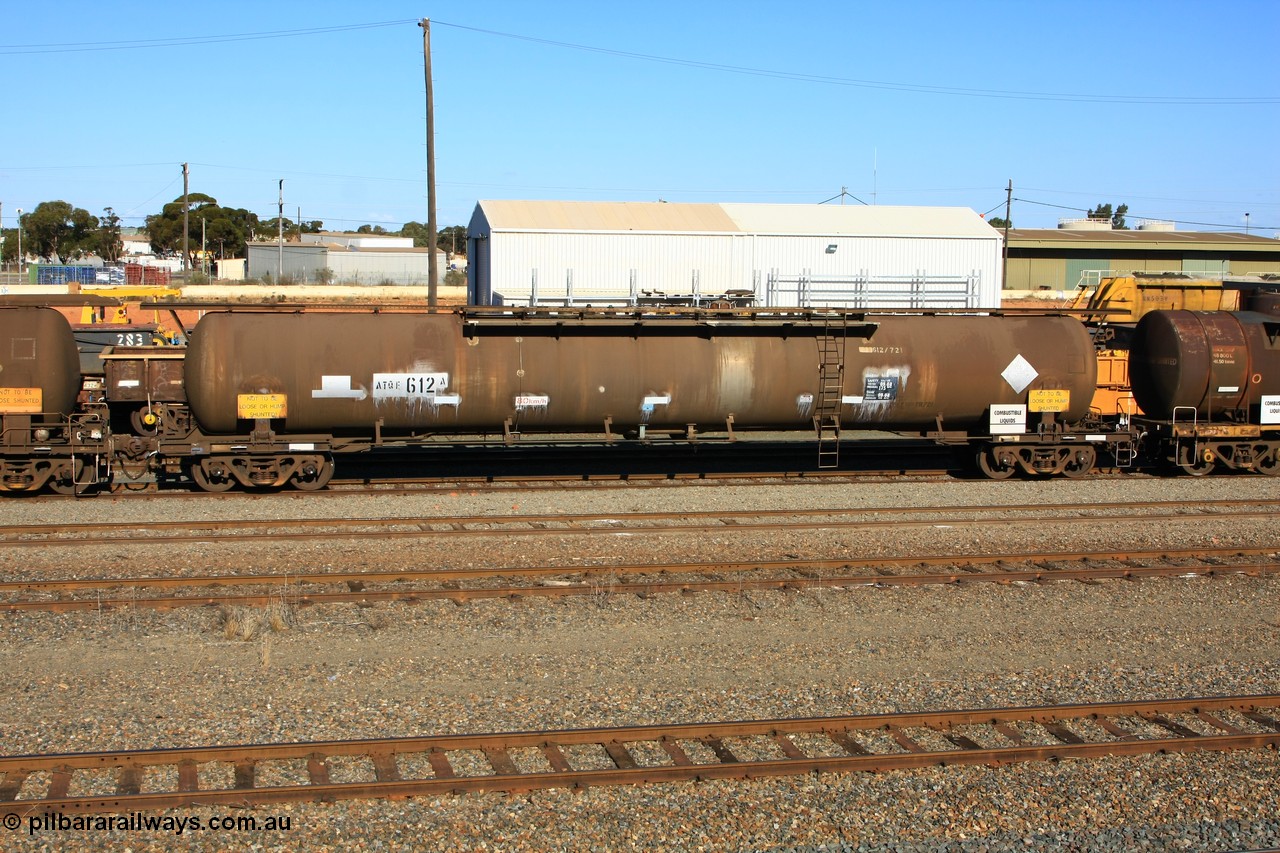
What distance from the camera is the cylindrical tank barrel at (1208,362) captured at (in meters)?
18.7

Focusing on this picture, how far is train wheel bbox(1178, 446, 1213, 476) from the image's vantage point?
1917cm

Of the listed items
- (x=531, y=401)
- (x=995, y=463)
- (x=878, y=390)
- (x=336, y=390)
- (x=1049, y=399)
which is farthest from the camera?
(x=995, y=463)

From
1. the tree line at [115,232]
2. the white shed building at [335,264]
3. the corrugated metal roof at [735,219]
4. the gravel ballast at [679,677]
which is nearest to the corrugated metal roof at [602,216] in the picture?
the corrugated metal roof at [735,219]

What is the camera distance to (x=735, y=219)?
44375 mm

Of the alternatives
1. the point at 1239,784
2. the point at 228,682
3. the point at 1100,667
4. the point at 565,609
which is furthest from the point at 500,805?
the point at 1100,667

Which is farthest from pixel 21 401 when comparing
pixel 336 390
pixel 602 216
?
pixel 602 216

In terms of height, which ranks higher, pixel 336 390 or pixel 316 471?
pixel 336 390

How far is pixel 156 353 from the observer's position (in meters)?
16.7

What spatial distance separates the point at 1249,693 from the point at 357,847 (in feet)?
23.5

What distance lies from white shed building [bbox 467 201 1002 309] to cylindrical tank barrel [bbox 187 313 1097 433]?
19.4 meters

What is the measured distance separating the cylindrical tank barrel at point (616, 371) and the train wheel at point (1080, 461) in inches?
31.5

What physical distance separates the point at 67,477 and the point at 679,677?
488 inches

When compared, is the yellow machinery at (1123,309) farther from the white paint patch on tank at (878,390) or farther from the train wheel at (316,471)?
the train wheel at (316,471)

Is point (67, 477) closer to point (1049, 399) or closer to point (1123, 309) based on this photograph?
point (1049, 399)
